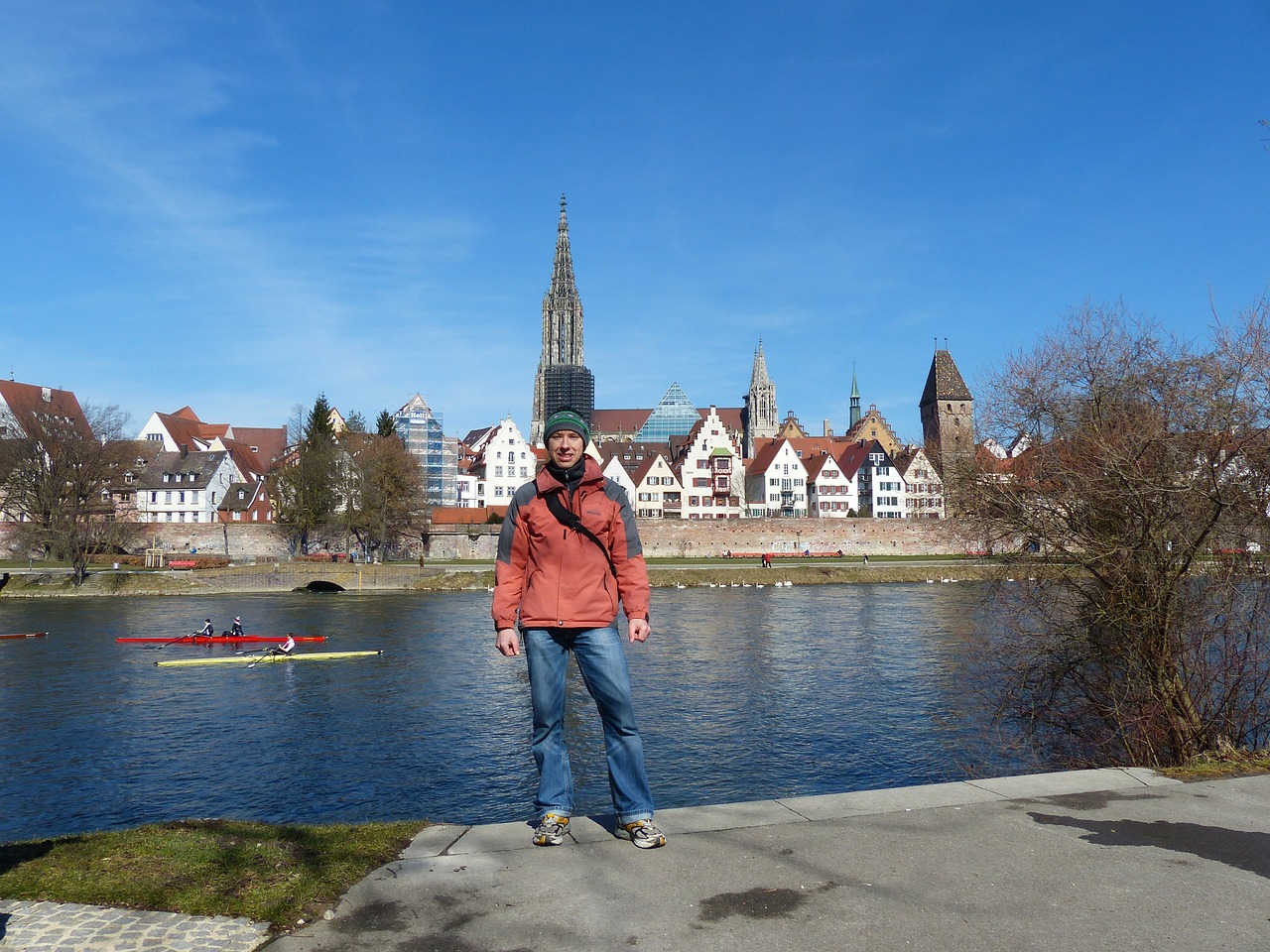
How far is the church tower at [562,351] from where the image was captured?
158 metres

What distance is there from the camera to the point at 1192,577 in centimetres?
1256

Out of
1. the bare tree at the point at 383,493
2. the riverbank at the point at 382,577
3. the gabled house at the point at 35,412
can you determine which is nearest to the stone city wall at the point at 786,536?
the bare tree at the point at 383,493

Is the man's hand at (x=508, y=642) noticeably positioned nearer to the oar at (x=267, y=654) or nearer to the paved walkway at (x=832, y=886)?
the paved walkway at (x=832, y=886)

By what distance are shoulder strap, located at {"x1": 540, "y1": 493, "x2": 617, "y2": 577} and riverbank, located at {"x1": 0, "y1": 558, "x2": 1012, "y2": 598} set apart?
6090cm

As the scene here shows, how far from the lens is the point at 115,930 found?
4.36 m

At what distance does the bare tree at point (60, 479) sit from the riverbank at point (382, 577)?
2.99 meters

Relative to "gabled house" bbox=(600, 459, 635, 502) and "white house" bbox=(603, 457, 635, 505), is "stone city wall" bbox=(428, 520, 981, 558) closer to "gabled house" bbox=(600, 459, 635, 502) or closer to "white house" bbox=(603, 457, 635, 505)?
"gabled house" bbox=(600, 459, 635, 502)

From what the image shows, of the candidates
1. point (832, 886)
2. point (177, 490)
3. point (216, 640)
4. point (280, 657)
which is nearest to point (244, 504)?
point (177, 490)

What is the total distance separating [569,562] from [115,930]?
302 cm

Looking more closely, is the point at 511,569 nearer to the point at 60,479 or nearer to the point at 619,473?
the point at 60,479

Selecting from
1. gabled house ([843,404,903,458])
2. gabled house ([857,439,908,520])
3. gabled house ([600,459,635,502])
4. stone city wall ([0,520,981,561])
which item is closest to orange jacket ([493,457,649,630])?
stone city wall ([0,520,981,561])

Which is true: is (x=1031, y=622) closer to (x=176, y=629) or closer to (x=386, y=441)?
(x=176, y=629)

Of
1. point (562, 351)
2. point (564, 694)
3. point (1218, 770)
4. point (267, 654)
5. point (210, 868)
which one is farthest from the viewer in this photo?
point (562, 351)

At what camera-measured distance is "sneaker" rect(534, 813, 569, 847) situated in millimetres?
5496
